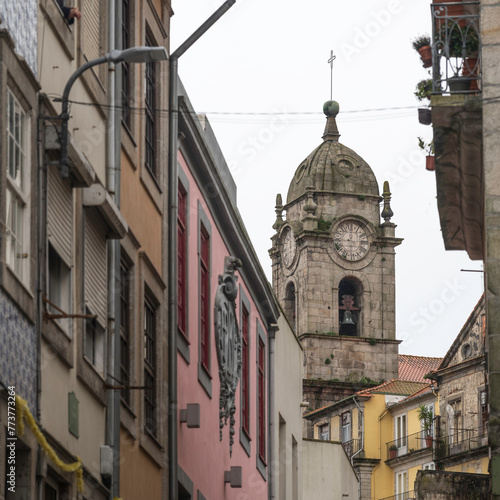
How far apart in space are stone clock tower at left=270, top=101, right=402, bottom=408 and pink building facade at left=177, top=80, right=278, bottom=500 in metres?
65.3

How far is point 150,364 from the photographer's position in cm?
2148

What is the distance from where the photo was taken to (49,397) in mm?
15836

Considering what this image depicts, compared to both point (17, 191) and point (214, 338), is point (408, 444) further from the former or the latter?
point (17, 191)

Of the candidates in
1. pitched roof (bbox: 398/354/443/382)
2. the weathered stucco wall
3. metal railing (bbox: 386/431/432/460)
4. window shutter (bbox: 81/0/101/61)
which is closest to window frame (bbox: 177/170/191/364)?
the weathered stucco wall

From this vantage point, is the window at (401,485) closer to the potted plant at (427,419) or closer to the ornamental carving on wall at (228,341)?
the potted plant at (427,419)

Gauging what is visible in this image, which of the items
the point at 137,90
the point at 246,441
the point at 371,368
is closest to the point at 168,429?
the point at 137,90

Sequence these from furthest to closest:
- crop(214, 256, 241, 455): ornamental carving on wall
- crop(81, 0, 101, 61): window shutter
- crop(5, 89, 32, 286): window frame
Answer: crop(214, 256, 241, 455): ornamental carving on wall → crop(81, 0, 101, 61): window shutter → crop(5, 89, 32, 286): window frame

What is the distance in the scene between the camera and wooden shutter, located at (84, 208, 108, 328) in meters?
17.7

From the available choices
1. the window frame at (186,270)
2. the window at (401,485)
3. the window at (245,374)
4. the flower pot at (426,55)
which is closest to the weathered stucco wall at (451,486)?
the window frame at (186,270)

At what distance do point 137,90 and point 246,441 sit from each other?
33.6 feet

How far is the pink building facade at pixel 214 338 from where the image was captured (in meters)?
24.1

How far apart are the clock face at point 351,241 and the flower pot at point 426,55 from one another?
80.5m

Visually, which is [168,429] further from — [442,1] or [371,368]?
[371,368]

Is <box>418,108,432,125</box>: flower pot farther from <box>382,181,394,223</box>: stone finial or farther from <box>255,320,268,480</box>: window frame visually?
<box>382,181,394,223</box>: stone finial
